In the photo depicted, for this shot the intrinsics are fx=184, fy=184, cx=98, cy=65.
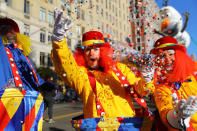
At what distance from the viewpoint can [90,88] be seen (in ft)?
5.62

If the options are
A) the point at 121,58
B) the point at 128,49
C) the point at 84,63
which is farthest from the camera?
the point at 128,49

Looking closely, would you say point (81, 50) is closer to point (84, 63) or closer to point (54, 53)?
point (84, 63)

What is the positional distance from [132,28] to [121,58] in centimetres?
70

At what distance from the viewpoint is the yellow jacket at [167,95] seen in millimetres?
1603

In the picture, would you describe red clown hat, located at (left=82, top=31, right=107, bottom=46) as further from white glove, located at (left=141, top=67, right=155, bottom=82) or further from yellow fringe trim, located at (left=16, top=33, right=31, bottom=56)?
yellow fringe trim, located at (left=16, top=33, right=31, bottom=56)

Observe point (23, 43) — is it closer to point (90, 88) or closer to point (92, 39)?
point (92, 39)

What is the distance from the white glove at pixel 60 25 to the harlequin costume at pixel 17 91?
875 millimetres

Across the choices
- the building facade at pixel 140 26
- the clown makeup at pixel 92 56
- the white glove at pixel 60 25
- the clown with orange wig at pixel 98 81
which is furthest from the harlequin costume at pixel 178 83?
Result: the white glove at pixel 60 25

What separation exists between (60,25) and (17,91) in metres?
0.98

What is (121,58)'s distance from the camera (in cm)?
222

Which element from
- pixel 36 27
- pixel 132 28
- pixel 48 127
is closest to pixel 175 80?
pixel 132 28

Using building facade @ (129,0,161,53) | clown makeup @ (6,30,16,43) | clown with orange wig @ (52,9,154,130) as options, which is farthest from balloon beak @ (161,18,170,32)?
clown makeup @ (6,30,16,43)

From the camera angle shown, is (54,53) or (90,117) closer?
(54,53)

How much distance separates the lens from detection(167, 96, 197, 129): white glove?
4.00 feet
